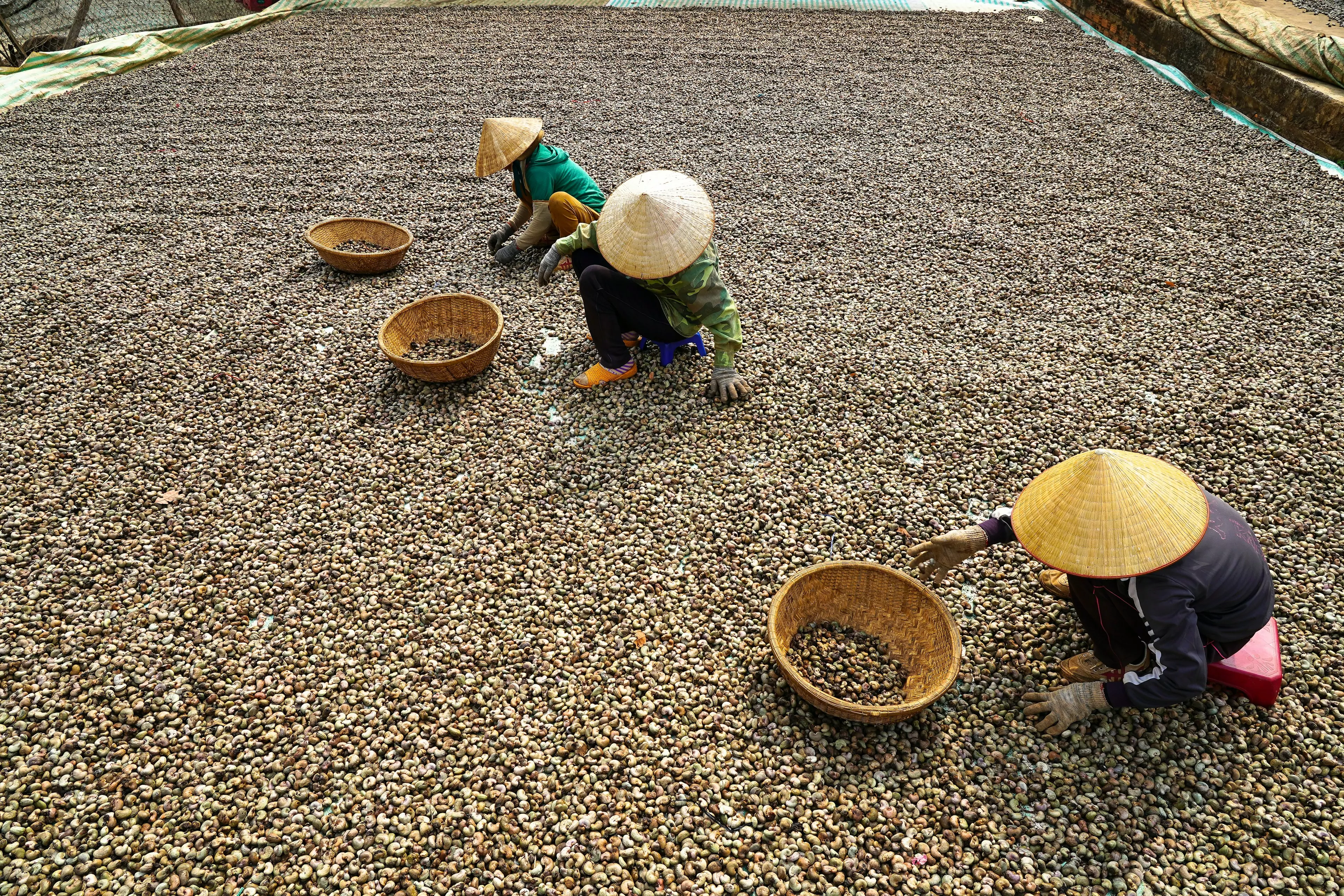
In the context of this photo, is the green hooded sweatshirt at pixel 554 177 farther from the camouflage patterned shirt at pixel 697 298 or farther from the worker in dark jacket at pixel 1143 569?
the worker in dark jacket at pixel 1143 569

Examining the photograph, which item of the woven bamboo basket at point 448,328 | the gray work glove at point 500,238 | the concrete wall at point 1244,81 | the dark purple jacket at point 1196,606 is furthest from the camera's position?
the concrete wall at point 1244,81

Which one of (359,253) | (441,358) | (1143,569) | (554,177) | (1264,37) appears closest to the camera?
(1143,569)

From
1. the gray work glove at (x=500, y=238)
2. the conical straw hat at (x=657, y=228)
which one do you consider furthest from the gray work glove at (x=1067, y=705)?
the gray work glove at (x=500, y=238)

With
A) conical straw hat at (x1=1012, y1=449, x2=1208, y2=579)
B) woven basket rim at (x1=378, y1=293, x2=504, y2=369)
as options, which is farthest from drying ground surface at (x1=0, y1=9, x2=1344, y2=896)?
conical straw hat at (x1=1012, y1=449, x2=1208, y2=579)

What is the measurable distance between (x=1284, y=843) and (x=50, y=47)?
1347cm

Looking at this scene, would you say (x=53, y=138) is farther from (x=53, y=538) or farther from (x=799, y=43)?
(x=799, y=43)

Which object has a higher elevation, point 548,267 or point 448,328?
point 548,267

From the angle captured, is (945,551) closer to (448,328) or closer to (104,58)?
(448,328)

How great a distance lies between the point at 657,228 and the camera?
2885mm

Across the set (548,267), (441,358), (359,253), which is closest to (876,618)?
(548,267)

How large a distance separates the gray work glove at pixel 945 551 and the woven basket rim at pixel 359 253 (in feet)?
11.6

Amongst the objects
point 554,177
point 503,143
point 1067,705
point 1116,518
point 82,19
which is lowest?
point 1067,705

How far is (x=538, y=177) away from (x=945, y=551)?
296 centimetres

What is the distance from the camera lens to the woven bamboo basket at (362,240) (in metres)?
4.44
